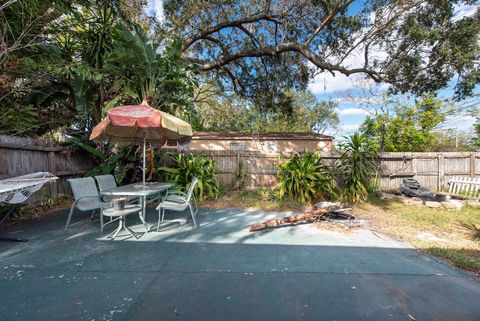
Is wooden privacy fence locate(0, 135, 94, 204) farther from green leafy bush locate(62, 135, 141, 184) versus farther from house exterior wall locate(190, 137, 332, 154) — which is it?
house exterior wall locate(190, 137, 332, 154)

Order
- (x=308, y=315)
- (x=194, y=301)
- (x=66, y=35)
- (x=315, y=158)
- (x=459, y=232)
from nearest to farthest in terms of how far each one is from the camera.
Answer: (x=308, y=315) → (x=194, y=301) → (x=459, y=232) → (x=66, y=35) → (x=315, y=158)

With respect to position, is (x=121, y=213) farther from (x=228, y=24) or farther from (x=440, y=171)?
(x=440, y=171)

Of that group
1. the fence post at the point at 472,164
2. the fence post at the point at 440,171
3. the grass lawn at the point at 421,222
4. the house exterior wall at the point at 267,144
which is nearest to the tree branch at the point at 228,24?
the grass lawn at the point at 421,222

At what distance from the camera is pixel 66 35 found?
660cm

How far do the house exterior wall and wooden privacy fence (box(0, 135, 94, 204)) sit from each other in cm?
679

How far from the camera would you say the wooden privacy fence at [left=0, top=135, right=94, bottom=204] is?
5191mm

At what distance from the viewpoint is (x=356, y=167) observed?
691 cm

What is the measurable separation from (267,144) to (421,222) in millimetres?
8950

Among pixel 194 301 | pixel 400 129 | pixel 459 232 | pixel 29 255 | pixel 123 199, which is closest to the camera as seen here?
pixel 194 301

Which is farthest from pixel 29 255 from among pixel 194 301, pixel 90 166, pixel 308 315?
pixel 90 166

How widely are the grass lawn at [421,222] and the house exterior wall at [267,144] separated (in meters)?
5.79

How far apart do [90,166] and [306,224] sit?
6.90m

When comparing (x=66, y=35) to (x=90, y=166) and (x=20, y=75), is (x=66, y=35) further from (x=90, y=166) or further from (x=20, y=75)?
(x=90, y=166)

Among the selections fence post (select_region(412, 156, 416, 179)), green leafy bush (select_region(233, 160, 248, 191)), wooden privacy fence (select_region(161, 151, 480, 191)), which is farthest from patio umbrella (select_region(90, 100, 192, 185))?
fence post (select_region(412, 156, 416, 179))
